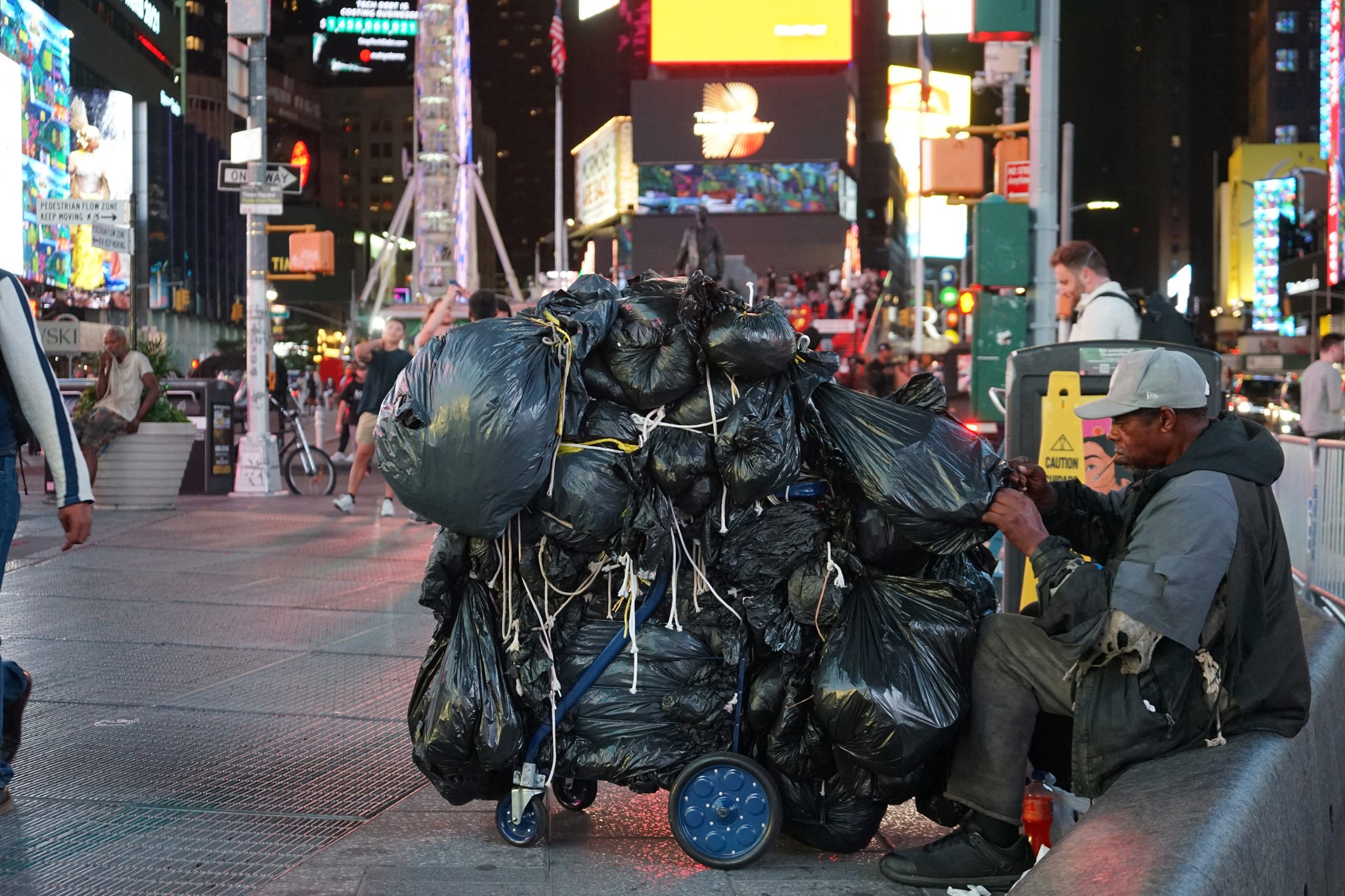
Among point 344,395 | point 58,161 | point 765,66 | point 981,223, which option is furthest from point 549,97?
point 981,223

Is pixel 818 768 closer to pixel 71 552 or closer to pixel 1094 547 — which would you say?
pixel 1094 547

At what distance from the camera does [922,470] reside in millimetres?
3547

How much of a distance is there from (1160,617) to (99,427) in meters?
11.2

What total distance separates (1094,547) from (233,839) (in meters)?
2.54

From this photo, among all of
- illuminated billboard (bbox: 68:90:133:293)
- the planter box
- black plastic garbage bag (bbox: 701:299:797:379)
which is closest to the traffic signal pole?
the planter box

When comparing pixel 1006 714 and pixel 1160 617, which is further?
pixel 1006 714

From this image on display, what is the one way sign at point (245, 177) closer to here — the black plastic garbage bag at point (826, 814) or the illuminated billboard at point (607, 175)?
the black plastic garbage bag at point (826, 814)

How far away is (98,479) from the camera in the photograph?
499 inches

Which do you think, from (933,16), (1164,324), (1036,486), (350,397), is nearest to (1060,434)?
(1164,324)

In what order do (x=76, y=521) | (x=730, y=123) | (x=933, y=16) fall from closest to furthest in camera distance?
(x=76, y=521)
(x=933, y=16)
(x=730, y=123)

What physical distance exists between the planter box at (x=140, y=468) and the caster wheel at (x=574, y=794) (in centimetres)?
970

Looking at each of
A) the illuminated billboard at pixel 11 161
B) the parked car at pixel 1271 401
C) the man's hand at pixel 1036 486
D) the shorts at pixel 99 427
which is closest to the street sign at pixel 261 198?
the shorts at pixel 99 427

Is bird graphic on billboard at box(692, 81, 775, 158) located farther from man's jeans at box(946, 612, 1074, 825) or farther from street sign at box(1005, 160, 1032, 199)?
man's jeans at box(946, 612, 1074, 825)

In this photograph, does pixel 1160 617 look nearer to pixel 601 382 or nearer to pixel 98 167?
pixel 601 382
